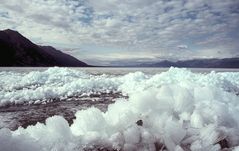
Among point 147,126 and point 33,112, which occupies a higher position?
point 147,126

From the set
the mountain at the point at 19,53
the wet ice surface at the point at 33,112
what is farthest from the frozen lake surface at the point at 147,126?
the mountain at the point at 19,53

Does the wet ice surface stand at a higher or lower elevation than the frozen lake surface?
lower

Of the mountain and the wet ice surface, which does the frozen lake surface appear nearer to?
the wet ice surface

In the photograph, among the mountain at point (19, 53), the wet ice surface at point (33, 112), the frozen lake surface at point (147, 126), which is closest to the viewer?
the frozen lake surface at point (147, 126)

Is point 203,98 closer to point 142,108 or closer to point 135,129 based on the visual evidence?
point 142,108

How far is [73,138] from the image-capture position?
388cm

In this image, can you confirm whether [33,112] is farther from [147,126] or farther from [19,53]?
[19,53]

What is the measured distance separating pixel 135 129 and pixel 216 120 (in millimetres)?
1454

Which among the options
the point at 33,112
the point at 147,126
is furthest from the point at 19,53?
the point at 147,126

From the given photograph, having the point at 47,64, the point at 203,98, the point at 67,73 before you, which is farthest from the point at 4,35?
the point at 203,98

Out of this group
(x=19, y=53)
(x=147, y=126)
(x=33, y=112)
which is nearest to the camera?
(x=147, y=126)

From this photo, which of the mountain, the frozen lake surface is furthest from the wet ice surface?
the mountain

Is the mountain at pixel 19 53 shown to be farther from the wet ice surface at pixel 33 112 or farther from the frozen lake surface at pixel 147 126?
the frozen lake surface at pixel 147 126

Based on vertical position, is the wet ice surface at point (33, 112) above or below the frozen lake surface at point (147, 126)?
below
